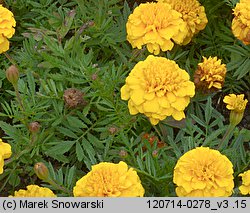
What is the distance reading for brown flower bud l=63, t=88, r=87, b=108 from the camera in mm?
1588

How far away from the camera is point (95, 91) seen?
1678 millimetres

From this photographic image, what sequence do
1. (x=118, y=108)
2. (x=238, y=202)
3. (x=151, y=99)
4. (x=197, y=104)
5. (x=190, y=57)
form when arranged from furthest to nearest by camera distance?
1. (x=190, y=57)
2. (x=197, y=104)
3. (x=118, y=108)
4. (x=151, y=99)
5. (x=238, y=202)

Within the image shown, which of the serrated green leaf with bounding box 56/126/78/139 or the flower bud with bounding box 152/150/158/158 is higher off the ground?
the serrated green leaf with bounding box 56/126/78/139

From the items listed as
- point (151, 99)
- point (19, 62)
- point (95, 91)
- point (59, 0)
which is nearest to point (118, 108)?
point (95, 91)

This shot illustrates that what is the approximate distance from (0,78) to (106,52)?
338mm

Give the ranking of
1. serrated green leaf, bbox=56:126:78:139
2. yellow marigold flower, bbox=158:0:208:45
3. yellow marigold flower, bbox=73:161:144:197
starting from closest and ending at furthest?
yellow marigold flower, bbox=73:161:144:197 < serrated green leaf, bbox=56:126:78:139 < yellow marigold flower, bbox=158:0:208:45

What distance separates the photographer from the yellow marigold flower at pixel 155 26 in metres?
1.59

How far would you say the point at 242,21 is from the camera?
166 centimetres

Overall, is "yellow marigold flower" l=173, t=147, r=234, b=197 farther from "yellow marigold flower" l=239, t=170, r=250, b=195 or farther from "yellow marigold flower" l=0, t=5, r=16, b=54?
"yellow marigold flower" l=0, t=5, r=16, b=54

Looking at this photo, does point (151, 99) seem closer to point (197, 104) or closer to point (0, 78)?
point (197, 104)

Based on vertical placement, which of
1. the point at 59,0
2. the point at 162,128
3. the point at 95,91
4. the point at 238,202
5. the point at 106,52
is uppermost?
the point at 59,0

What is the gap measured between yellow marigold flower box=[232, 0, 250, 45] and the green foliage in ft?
0.48

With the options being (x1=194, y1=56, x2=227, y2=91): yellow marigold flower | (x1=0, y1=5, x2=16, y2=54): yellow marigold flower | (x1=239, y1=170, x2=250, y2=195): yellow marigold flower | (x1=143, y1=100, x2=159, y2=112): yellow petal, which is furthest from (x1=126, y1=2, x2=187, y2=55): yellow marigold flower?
(x1=239, y1=170, x2=250, y2=195): yellow marigold flower

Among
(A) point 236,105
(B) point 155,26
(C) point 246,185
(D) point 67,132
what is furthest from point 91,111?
(C) point 246,185
